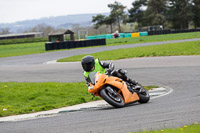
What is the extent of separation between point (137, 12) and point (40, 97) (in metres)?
96.3

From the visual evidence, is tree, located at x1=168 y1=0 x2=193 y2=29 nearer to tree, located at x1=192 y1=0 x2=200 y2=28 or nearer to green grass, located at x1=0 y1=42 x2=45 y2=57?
tree, located at x1=192 y1=0 x2=200 y2=28

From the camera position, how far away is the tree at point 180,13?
90.1m

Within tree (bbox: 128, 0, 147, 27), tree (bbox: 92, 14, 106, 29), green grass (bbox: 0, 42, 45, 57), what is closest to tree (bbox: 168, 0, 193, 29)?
tree (bbox: 128, 0, 147, 27)

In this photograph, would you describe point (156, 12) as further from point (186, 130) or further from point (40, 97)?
point (186, 130)

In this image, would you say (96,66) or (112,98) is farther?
(96,66)

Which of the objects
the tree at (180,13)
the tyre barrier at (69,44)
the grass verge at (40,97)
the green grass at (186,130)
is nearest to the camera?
the green grass at (186,130)

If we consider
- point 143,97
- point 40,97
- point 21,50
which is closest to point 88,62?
point 143,97

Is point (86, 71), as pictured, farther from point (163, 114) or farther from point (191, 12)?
point (191, 12)

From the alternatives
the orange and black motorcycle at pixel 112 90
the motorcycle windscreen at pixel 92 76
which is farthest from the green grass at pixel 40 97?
the orange and black motorcycle at pixel 112 90

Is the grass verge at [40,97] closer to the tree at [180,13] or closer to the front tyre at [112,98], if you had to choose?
the front tyre at [112,98]

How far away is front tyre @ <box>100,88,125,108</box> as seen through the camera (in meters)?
9.02

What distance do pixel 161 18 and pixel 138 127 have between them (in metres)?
89.0

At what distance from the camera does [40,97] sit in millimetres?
12383

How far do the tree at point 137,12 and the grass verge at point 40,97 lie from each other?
91911 millimetres
